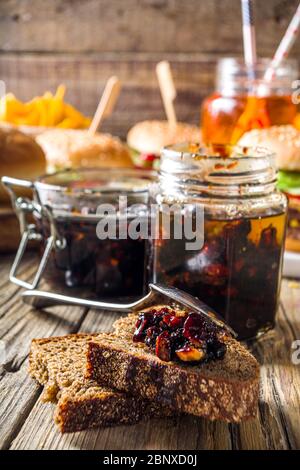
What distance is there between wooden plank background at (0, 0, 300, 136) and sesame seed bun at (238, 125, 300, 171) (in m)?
1.87

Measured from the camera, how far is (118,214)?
2057 mm

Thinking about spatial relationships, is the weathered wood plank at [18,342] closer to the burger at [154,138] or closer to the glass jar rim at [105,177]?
the glass jar rim at [105,177]

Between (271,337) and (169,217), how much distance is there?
43 cm

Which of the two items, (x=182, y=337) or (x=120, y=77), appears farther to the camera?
(x=120, y=77)

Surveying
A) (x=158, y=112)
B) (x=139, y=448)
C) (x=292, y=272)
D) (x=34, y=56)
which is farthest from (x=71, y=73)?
(x=139, y=448)

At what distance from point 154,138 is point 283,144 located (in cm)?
98

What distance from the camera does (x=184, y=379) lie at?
1360mm

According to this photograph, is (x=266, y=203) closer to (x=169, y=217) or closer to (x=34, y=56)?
(x=169, y=217)

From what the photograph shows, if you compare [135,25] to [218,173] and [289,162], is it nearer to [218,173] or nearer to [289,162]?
[289,162]

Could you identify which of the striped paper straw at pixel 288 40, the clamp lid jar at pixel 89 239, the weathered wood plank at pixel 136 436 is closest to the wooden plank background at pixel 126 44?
the striped paper straw at pixel 288 40

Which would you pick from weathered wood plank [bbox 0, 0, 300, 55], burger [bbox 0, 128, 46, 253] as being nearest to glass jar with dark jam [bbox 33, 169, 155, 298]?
burger [bbox 0, 128, 46, 253]

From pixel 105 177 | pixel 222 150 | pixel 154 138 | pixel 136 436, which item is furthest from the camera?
pixel 154 138

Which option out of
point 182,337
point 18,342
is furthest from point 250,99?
point 182,337

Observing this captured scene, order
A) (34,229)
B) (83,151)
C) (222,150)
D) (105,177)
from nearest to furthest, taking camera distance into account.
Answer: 1. (222,150)
2. (34,229)
3. (105,177)
4. (83,151)
